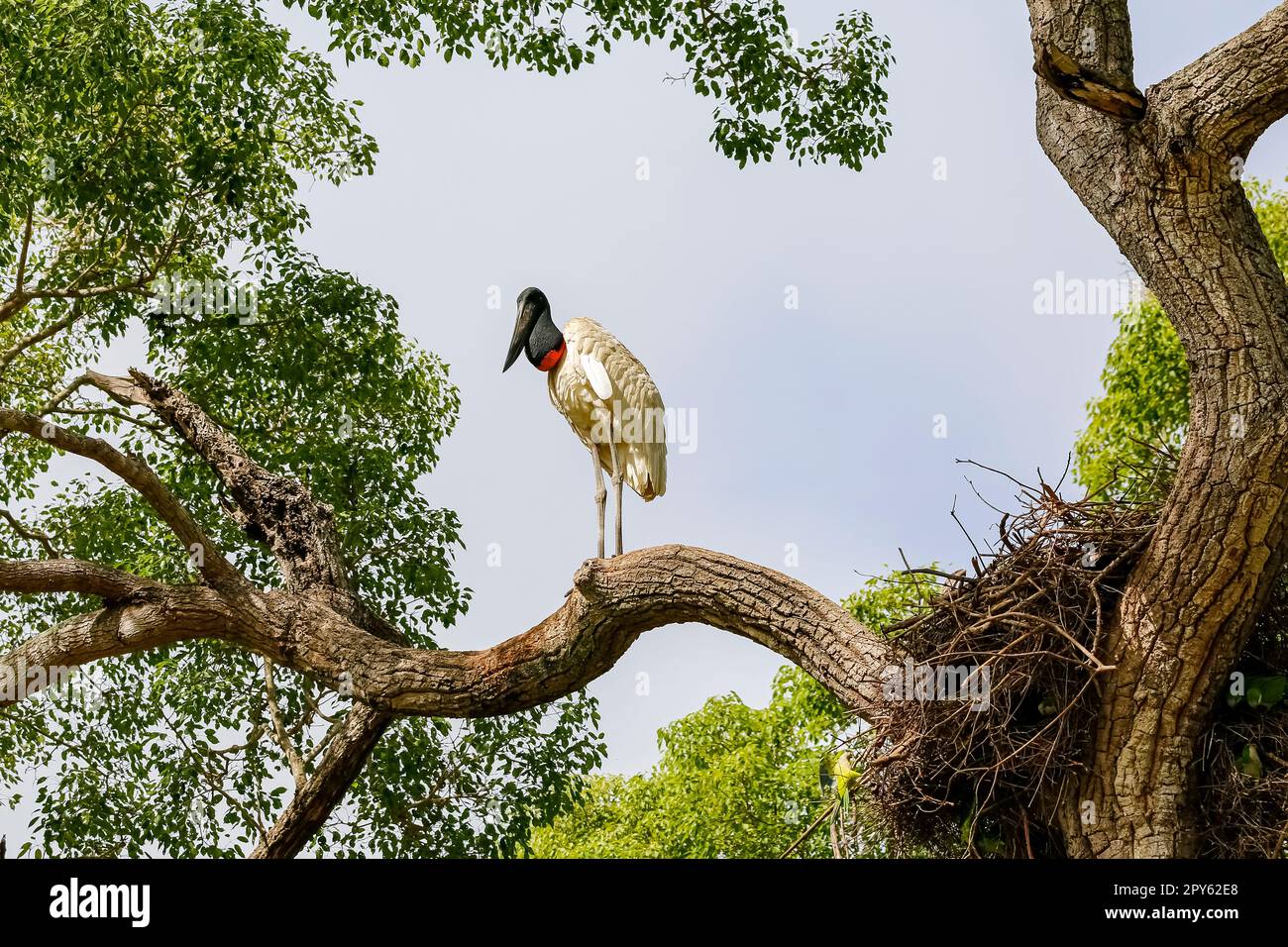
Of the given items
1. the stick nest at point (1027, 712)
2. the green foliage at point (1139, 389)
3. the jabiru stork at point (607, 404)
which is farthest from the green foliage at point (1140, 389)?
the stick nest at point (1027, 712)

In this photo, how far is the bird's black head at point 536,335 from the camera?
6258 millimetres

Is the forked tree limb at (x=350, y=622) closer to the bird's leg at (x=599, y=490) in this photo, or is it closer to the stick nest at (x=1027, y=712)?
the stick nest at (x=1027, y=712)

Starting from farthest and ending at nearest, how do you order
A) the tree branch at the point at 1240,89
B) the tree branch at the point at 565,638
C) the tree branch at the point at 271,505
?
1. the tree branch at the point at 271,505
2. the tree branch at the point at 565,638
3. the tree branch at the point at 1240,89

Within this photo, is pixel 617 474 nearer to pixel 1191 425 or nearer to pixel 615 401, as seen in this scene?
pixel 615 401

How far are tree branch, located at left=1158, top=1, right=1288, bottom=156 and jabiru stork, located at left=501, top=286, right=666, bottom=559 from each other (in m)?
2.56

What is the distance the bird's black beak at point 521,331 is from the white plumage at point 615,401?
25cm

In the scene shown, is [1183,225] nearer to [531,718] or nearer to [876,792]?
[876,792]

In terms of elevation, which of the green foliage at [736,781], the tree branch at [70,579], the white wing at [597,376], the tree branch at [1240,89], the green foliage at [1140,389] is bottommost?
the green foliage at [736,781]

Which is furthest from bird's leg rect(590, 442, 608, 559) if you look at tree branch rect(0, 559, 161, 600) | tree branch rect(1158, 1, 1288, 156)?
tree branch rect(1158, 1, 1288, 156)

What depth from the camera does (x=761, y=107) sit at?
27.6 feet

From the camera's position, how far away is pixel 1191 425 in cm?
415

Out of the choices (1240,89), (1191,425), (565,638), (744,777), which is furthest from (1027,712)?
(744,777)
